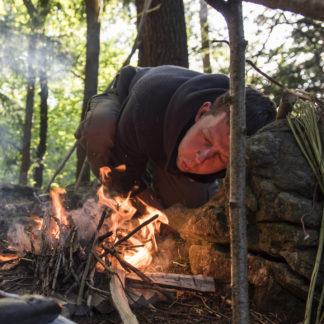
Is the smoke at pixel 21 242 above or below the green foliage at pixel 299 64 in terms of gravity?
below

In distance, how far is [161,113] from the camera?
323cm

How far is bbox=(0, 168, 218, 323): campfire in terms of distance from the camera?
2.09 meters

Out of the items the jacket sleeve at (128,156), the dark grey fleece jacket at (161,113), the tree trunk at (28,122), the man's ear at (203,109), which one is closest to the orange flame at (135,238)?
the dark grey fleece jacket at (161,113)

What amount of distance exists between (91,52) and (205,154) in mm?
6289

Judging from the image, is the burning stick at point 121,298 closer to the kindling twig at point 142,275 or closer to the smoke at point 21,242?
the kindling twig at point 142,275

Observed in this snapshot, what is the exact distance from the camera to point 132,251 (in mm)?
2758

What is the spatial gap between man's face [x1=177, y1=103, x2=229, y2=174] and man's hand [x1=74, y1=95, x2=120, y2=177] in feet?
3.43

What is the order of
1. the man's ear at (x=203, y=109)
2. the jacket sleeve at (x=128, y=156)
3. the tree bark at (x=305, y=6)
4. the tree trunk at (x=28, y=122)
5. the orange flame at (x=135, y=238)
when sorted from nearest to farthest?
the tree bark at (x=305, y=6), the orange flame at (x=135, y=238), the man's ear at (x=203, y=109), the jacket sleeve at (x=128, y=156), the tree trunk at (x=28, y=122)

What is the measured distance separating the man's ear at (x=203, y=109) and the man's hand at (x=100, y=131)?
3.96 feet

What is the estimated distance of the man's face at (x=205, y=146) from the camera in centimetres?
257

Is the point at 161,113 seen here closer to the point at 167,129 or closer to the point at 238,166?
the point at 167,129

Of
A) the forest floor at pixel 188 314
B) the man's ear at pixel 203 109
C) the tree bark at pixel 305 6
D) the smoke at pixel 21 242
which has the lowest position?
the forest floor at pixel 188 314

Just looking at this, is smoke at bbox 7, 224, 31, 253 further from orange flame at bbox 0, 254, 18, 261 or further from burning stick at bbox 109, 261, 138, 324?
burning stick at bbox 109, 261, 138, 324

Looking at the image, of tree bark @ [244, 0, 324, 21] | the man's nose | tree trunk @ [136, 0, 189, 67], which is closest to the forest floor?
the man's nose
